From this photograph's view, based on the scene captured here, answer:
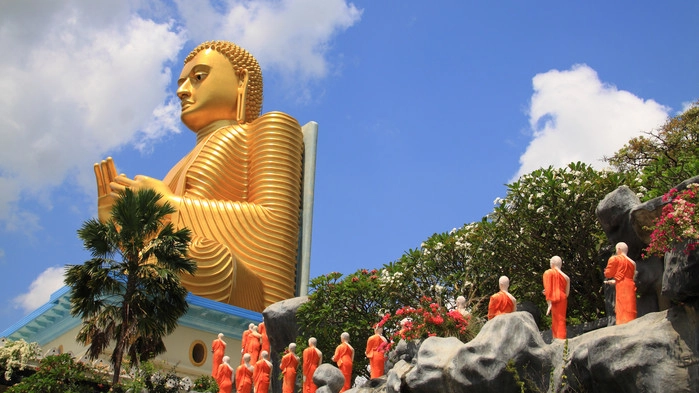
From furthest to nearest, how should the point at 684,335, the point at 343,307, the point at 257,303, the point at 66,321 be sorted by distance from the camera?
the point at 257,303 < the point at 66,321 < the point at 343,307 < the point at 684,335

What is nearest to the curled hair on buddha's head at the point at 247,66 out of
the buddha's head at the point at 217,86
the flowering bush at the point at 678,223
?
the buddha's head at the point at 217,86

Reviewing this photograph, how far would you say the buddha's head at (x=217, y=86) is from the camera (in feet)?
82.1

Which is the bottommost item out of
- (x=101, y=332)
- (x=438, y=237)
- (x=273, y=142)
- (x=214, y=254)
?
(x=101, y=332)

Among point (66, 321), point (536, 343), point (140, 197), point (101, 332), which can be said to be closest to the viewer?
point (536, 343)

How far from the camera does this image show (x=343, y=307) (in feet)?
51.2

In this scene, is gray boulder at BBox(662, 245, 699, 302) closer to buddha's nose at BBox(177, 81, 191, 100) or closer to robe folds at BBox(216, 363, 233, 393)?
robe folds at BBox(216, 363, 233, 393)

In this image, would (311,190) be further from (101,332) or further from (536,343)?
(536,343)

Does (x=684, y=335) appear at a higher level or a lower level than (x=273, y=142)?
lower

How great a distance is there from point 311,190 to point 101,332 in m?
12.6

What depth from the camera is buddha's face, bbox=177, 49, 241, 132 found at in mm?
24984

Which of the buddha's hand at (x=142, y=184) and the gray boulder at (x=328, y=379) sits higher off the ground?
the buddha's hand at (x=142, y=184)

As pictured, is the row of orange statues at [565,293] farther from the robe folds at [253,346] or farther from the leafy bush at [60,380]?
the robe folds at [253,346]

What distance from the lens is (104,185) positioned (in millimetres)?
22484

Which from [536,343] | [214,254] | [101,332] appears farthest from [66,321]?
[536,343]
